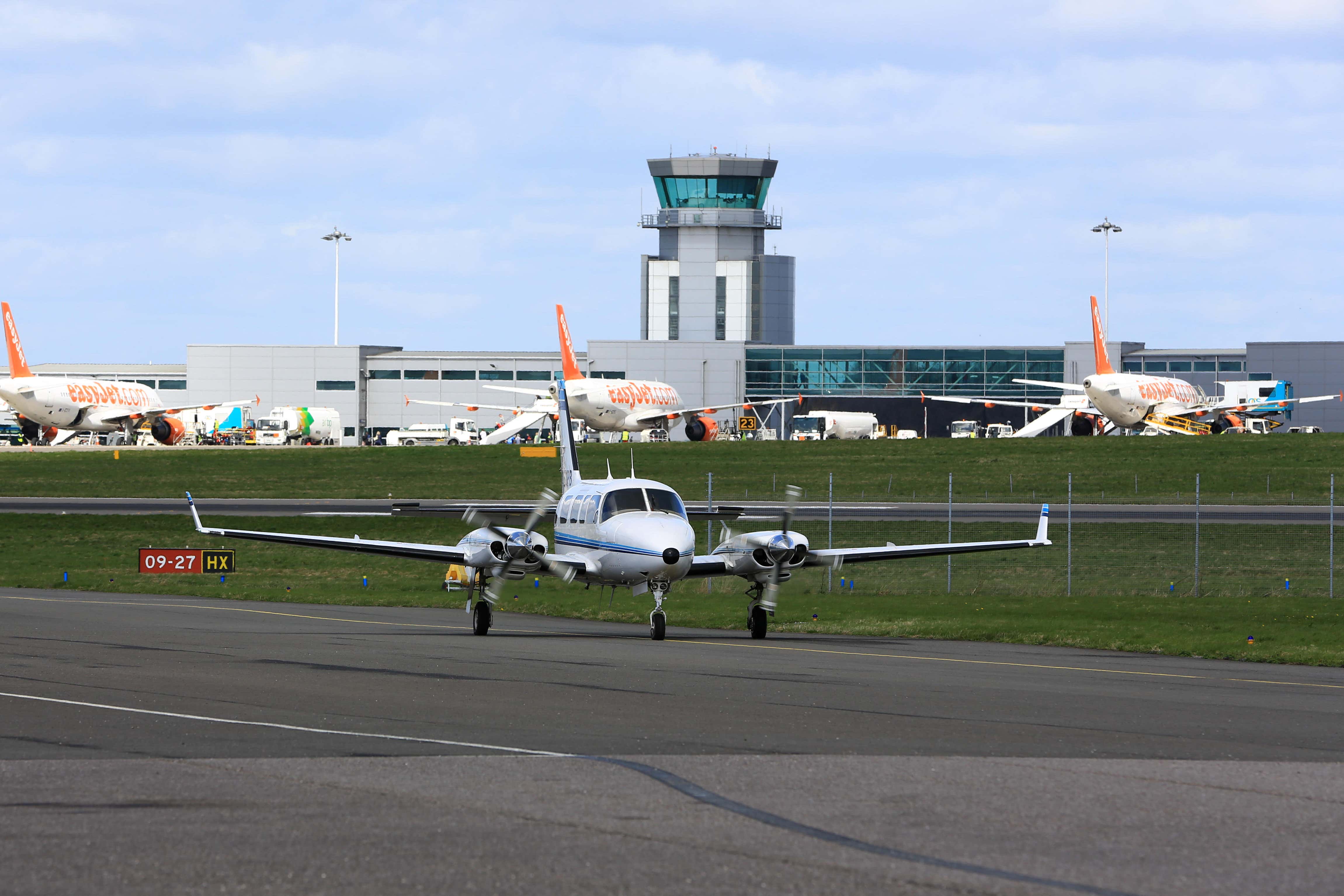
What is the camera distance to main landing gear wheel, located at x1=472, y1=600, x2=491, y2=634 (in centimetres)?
2630

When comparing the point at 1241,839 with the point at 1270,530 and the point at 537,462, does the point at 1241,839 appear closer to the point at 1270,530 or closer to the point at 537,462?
the point at 1270,530

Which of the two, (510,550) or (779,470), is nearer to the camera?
(510,550)

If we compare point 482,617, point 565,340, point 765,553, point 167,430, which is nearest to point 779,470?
point 565,340

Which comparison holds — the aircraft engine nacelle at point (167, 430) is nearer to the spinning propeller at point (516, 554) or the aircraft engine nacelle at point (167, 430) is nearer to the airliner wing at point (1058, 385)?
the airliner wing at point (1058, 385)

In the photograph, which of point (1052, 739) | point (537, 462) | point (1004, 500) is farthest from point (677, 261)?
point (1052, 739)

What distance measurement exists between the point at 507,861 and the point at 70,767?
497 centimetres

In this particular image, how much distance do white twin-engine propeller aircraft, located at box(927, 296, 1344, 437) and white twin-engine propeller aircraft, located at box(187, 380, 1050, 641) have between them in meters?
59.1

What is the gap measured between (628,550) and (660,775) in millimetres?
13856

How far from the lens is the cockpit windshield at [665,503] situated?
2606 centimetres

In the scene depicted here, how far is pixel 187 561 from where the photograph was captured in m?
44.5

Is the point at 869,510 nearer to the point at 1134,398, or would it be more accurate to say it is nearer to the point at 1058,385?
the point at 1134,398

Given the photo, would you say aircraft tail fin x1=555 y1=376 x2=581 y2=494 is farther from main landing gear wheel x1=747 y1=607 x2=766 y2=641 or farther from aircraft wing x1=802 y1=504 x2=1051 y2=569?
aircraft wing x1=802 y1=504 x2=1051 y2=569

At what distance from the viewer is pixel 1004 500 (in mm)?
62656

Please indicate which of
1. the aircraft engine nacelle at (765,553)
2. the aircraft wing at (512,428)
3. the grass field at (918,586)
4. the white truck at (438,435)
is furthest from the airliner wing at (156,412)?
the aircraft engine nacelle at (765,553)
